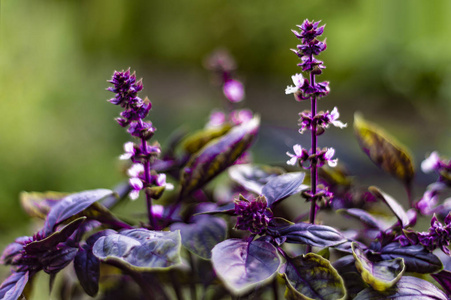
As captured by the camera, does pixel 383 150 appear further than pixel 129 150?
Yes

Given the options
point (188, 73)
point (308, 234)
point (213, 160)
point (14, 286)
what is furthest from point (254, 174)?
point (188, 73)

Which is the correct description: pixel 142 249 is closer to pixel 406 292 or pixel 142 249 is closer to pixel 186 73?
pixel 406 292

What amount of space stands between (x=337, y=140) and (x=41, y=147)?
152 centimetres

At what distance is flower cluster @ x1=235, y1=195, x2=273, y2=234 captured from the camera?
452 mm

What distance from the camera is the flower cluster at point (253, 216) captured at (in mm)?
452

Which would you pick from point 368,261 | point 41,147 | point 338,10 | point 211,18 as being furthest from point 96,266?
point 211,18

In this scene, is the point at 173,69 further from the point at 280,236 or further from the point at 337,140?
the point at 280,236

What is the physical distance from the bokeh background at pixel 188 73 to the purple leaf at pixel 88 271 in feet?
4.69

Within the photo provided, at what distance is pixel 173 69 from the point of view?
159 inches

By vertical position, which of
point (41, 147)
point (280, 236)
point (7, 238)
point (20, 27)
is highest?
point (20, 27)

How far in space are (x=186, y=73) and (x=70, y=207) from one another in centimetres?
354

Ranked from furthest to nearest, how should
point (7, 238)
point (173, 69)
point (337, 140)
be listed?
point (173, 69), point (337, 140), point (7, 238)

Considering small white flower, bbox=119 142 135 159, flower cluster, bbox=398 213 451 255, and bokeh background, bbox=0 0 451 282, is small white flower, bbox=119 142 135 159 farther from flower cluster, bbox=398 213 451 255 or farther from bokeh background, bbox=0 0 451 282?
bokeh background, bbox=0 0 451 282

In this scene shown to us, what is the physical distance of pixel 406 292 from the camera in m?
0.42
